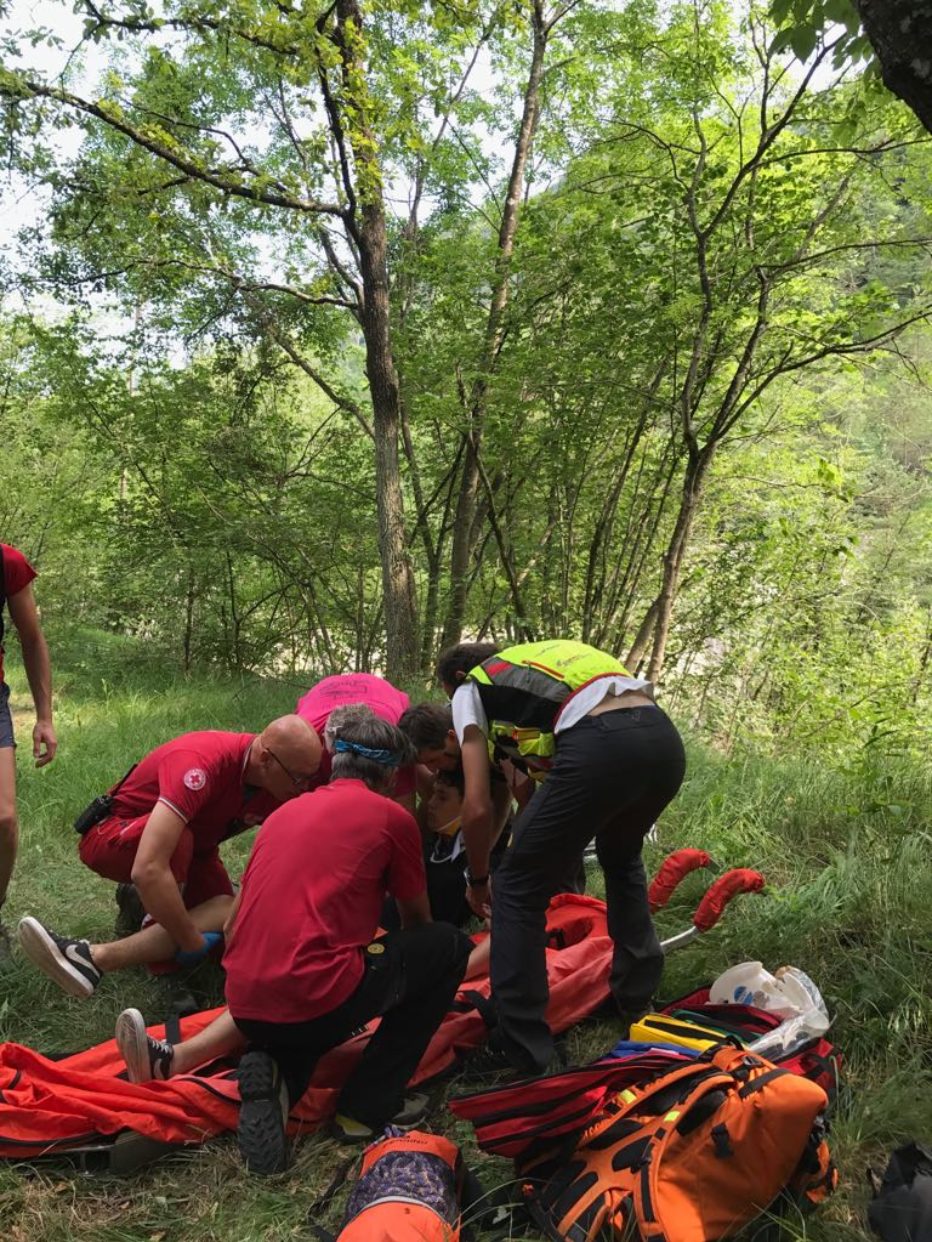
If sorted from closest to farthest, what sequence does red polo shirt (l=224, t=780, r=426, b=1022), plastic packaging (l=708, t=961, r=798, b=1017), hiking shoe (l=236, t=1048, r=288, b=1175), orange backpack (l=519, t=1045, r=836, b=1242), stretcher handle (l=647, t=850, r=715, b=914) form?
orange backpack (l=519, t=1045, r=836, b=1242)
hiking shoe (l=236, t=1048, r=288, b=1175)
red polo shirt (l=224, t=780, r=426, b=1022)
plastic packaging (l=708, t=961, r=798, b=1017)
stretcher handle (l=647, t=850, r=715, b=914)

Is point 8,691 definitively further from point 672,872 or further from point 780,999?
point 780,999

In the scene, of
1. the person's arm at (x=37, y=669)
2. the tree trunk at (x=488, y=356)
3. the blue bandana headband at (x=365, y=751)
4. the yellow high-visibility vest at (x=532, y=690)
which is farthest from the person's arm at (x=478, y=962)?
the tree trunk at (x=488, y=356)

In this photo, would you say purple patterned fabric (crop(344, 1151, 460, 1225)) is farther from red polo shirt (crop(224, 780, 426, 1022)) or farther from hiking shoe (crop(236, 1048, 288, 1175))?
red polo shirt (crop(224, 780, 426, 1022))

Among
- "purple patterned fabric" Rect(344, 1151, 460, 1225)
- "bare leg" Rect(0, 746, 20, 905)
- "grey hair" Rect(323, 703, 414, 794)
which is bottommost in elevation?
"purple patterned fabric" Rect(344, 1151, 460, 1225)

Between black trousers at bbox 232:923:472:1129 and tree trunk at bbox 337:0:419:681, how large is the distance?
4.45m

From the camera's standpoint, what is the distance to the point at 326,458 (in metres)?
8.92

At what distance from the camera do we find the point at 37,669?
3.15 metres

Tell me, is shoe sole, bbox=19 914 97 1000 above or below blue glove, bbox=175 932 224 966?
above

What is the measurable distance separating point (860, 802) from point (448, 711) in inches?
84.9

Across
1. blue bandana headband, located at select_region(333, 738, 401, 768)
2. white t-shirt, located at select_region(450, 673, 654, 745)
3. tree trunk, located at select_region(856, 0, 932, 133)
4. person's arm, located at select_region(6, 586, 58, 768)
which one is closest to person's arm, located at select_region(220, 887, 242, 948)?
blue bandana headband, located at select_region(333, 738, 401, 768)

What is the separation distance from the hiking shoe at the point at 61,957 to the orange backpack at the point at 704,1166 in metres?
1.57

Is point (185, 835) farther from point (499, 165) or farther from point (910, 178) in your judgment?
point (499, 165)

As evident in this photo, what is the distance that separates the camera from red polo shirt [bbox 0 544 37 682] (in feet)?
9.80

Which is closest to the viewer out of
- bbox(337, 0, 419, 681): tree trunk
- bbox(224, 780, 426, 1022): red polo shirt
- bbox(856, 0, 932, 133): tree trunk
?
bbox(856, 0, 932, 133): tree trunk
